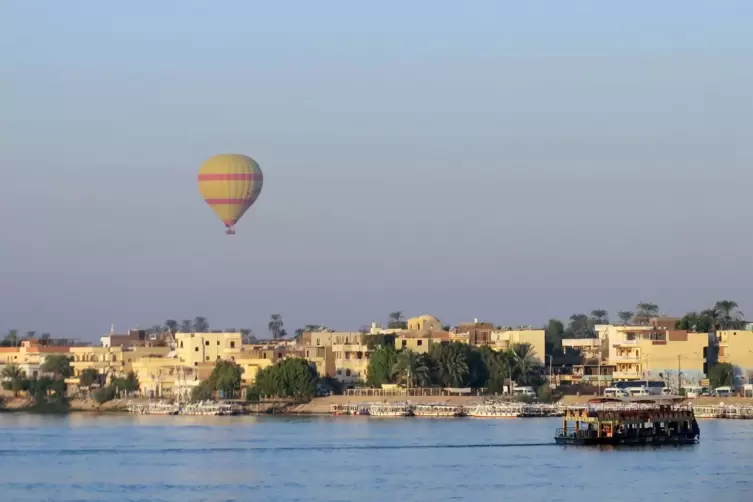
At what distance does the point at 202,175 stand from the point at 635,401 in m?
28.9

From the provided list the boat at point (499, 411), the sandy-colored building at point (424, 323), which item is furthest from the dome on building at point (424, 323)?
the boat at point (499, 411)

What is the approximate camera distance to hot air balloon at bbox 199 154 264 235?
106625 millimetres

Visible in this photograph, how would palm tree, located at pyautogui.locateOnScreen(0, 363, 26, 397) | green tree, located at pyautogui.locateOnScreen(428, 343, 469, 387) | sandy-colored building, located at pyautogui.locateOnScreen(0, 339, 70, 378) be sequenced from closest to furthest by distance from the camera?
green tree, located at pyautogui.locateOnScreen(428, 343, 469, 387) → palm tree, located at pyautogui.locateOnScreen(0, 363, 26, 397) → sandy-colored building, located at pyautogui.locateOnScreen(0, 339, 70, 378)

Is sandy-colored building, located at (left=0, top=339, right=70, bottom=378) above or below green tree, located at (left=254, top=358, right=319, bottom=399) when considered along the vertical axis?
above

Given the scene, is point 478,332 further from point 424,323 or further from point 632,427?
point 632,427

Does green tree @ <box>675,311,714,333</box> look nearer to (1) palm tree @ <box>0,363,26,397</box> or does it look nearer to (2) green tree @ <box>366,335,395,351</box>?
(2) green tree @ <box>366,335,395,351</box>

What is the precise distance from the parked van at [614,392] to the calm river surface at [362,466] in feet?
35.2

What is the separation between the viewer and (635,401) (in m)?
97.9

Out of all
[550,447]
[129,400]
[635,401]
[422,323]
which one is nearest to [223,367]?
[129,400]

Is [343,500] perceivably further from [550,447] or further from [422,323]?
[422,323]

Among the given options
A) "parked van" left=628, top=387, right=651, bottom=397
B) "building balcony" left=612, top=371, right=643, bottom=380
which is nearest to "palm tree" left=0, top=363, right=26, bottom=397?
"building balcony" left=612, top=371, right=643, bottom=380

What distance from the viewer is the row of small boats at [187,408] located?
125m

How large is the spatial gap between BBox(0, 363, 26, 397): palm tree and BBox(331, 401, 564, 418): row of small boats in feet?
120

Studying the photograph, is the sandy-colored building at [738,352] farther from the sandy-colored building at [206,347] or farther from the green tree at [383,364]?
the sandy-colored building at [206,347]
